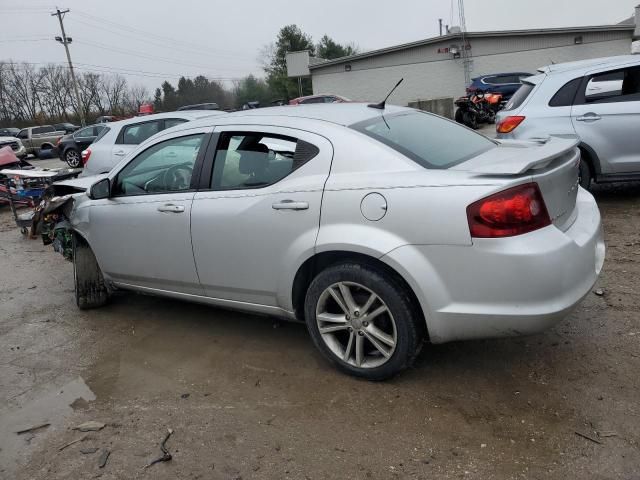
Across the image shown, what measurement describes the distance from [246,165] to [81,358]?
A: 1.88 metres

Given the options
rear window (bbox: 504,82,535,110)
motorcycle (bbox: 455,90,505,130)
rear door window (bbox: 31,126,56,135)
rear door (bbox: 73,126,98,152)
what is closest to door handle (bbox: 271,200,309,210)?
rear window (bbox: 504,82,535,110)

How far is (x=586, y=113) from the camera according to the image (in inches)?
238

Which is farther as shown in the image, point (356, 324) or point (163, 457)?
point (356, 324)

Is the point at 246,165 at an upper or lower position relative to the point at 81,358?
upper

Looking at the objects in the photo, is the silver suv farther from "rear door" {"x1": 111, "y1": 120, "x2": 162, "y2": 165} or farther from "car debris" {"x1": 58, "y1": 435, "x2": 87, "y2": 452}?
"rear door" {"x1": 111, "y1": 120, "x2": 162, "y2": 165}

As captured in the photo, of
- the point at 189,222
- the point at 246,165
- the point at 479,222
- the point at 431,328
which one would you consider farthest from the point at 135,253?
the point at 479,222

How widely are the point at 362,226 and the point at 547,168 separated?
1.01 metres

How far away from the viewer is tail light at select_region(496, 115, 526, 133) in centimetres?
629

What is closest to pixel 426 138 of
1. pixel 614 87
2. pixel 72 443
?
pixel 72 443

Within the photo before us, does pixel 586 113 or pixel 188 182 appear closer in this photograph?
pixel 188 182

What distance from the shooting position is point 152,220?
396cm

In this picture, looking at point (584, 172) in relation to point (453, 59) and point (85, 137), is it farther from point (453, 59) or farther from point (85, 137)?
point (453, 59)

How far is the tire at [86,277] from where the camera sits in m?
4.79

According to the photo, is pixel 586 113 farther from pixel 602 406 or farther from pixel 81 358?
pixel 81 358
